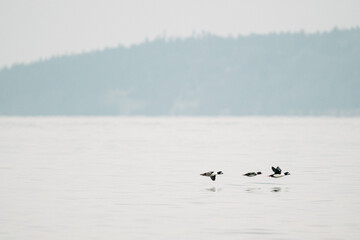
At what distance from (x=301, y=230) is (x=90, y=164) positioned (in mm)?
21250

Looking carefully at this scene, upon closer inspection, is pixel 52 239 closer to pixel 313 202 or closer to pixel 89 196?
pixel 89 196

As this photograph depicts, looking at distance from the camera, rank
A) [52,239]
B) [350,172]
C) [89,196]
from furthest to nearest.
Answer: [350,172]
[89,196]
[52,239]

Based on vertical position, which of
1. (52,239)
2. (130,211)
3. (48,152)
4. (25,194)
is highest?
(48,152)

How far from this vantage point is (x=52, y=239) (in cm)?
1560

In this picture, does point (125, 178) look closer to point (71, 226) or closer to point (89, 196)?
point (89, 196)

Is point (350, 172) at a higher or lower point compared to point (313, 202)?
higher

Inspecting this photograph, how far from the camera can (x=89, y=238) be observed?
51.8 feet

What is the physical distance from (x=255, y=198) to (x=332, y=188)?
3758 mm

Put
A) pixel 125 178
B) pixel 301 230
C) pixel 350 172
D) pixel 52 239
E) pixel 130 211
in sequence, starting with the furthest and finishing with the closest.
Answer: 1. pixel 350 172
2. pixel 125 178
3. pixel 130 211
4. pixel 301 230
5. pixel 52 239

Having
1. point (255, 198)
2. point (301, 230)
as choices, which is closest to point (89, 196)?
point (255, 198)

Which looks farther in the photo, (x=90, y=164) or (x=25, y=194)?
(x=90, y=164)

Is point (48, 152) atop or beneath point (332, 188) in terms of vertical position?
atop

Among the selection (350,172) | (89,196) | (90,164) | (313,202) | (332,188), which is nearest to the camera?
(313,202)

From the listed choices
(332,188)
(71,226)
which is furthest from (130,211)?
(332,188)
